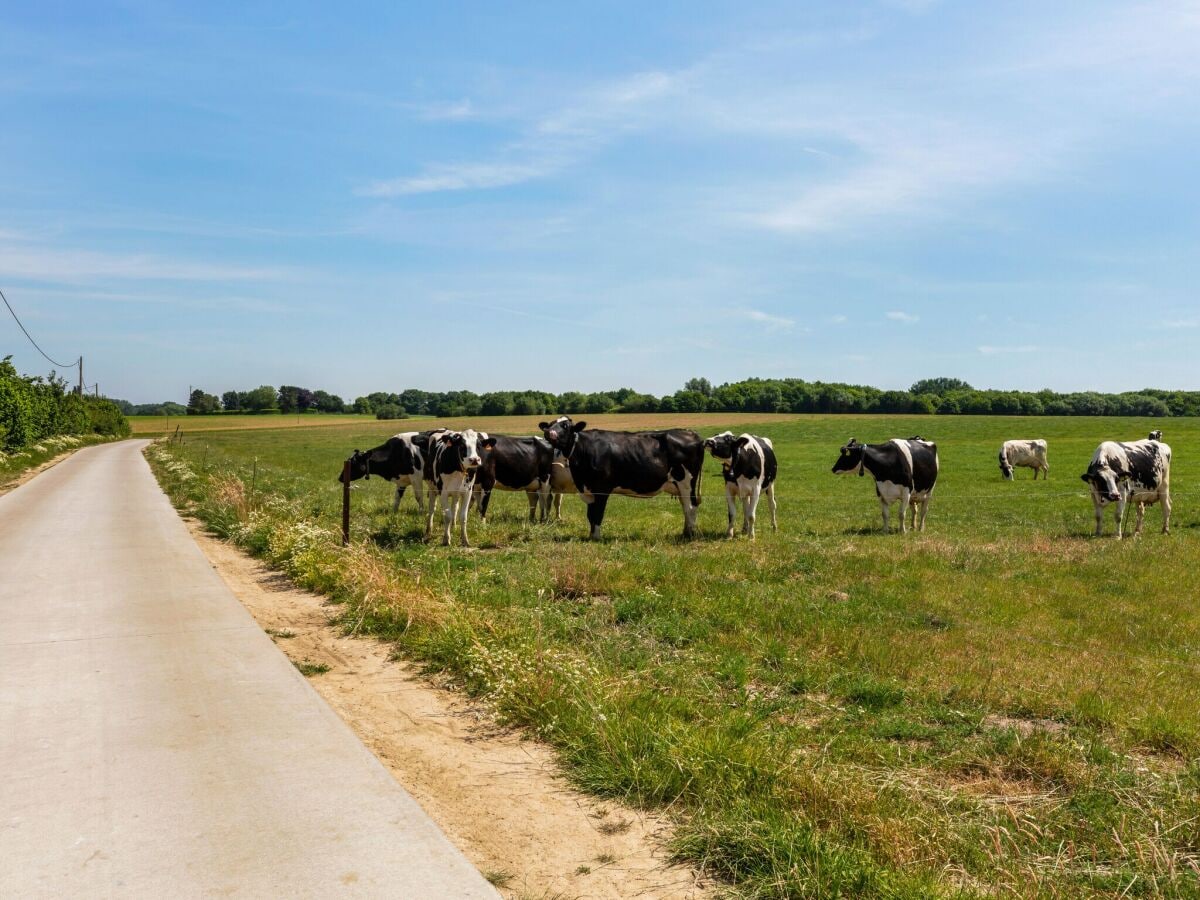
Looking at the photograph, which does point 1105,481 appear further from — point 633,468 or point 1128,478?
point 633,468

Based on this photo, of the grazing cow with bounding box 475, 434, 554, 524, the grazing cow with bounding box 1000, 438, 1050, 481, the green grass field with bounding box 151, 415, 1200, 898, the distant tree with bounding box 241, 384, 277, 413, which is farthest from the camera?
the distant tree with bounding box 241, 384, 277, 413

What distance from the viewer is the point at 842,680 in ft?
24.1

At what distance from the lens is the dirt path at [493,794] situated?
13.9 ft

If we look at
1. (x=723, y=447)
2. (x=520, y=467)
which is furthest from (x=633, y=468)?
Answer: (x=520, y=467)

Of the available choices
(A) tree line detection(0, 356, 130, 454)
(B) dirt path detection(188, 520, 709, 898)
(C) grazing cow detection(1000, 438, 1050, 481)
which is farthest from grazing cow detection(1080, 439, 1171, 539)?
(A) tree line detection(0, 356, 130, 454)

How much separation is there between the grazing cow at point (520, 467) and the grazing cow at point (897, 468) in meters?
6.39

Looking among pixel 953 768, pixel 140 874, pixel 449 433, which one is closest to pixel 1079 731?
pixel 953 768

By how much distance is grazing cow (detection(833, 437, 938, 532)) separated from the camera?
18156mm

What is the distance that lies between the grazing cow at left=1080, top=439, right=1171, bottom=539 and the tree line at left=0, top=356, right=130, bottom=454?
134ft

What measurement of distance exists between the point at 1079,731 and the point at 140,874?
20.4 feet

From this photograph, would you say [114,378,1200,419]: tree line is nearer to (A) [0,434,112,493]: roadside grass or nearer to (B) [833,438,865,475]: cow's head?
(A) [0,434,112,493]: roadside grass

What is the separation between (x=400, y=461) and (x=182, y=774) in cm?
1406

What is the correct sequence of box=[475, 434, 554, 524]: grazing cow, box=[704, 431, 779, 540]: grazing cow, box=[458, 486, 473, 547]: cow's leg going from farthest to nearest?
1. box=[475, 434, 554, 524]: grazing cow
2. box=[704, 431, 779, 540]: grazing cow
3. box=[458, 486, 473, 547]: cow's leg

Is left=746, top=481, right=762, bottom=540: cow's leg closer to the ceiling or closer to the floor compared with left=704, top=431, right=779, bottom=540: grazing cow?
closer to the floor
